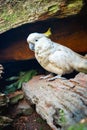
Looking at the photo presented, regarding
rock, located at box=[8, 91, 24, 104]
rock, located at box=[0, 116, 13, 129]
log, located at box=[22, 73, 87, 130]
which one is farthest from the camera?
rock, located at box=[8, 91, 24, 104]

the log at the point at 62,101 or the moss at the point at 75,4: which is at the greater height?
the moss at the point at 75,4

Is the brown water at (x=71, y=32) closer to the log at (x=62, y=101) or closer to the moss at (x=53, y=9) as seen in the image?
the moss at (x=53, y=9)

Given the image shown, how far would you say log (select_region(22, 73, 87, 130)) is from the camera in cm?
261

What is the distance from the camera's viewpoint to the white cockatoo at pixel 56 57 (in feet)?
10.2

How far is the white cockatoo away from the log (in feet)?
0.48

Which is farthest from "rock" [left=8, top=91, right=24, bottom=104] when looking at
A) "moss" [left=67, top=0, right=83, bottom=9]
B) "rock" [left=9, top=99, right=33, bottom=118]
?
"moss" [left=67, top=0, right=83, bottom=9]

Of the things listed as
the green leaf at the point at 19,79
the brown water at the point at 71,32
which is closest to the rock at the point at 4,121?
the green leaf at the point at 19,79

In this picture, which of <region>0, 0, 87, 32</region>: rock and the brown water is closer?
<region>0, 0, 87, 32</region>: rock

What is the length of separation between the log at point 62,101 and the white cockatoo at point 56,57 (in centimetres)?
15

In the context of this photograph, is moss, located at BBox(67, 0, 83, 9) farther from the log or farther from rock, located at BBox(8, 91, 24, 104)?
rock, located at BBox(8, 91, 24, 104)

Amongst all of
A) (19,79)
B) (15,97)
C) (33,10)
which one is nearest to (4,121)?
(15,97)

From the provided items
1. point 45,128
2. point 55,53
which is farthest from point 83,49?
point 45,128

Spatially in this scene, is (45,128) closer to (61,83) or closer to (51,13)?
(61,83)

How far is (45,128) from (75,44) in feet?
3.79
